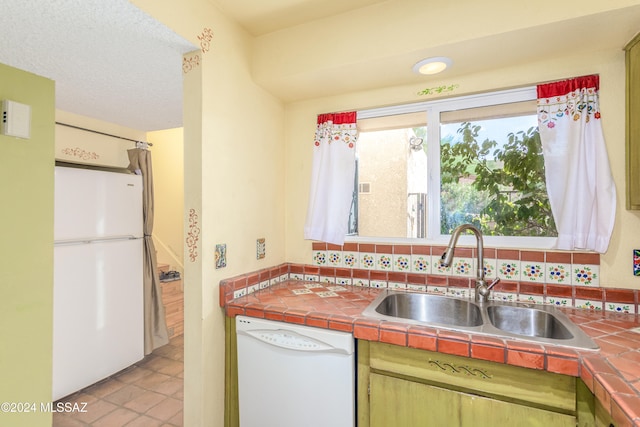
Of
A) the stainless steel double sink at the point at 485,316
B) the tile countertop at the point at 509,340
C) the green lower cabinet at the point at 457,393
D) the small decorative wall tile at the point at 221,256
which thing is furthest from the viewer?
the small decorative wall tile at the point at 221,256

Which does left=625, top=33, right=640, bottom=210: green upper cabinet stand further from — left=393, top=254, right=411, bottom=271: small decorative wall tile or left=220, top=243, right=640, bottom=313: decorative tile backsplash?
left=393, top=254, right=411, bottom=271: small decorative wall tile

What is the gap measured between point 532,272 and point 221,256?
1625 millimetres

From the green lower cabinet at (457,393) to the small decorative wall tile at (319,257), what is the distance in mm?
769

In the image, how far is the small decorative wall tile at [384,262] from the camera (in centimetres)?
186

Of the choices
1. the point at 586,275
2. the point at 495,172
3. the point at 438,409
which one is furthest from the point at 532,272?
the point at 438,409

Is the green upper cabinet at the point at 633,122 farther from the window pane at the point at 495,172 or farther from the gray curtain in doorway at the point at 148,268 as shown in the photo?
the gray curtain in doorway at the point at 148,268

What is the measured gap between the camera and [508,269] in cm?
159

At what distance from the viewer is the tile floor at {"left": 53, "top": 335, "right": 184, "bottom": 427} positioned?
1.96 metres

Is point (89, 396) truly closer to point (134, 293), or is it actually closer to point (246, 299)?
point (134, 293)

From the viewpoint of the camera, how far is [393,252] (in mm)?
1846

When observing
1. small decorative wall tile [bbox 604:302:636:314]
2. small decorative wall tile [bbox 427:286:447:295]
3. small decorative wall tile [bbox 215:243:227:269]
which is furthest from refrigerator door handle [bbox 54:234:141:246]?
small decorative wall tile [bbox 604:302:636:314]

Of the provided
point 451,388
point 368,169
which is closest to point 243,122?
point 368,169

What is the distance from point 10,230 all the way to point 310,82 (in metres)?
1.64

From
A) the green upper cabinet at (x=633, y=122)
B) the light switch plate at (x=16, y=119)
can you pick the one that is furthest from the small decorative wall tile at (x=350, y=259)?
the light switch plate at (x=16, y=119)
